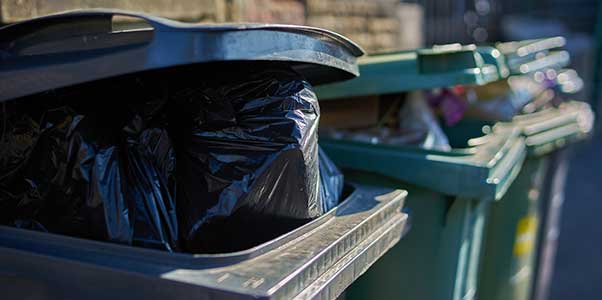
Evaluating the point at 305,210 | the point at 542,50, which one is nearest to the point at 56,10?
the point at 305,210

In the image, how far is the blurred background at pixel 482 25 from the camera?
10.0ft

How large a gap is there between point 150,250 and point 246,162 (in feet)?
0.99

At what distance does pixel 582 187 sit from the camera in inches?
243

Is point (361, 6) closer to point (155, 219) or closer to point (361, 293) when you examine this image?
point (361, 293)

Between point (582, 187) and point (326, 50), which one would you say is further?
point (582, 187)

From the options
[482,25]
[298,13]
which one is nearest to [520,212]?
[298,13]

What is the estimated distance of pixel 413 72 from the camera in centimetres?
221

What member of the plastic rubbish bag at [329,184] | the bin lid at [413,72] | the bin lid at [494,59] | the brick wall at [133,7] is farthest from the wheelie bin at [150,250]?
the bin lid at [494,59]

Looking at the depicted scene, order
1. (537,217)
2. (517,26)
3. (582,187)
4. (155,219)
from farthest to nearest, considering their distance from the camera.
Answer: (517,26) < (582,187) < (537,217) < (155,219)

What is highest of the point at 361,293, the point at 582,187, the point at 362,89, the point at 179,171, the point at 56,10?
the point at 56,10

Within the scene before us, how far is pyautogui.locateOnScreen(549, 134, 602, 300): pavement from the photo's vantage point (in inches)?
160

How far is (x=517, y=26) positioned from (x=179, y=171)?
7.83 meters

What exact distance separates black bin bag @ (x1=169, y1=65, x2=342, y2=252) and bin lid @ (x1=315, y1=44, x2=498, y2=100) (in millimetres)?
760

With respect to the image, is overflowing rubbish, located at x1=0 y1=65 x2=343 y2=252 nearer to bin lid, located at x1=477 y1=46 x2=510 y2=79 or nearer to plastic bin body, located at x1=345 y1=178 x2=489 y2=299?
plastic bin body, located at x1=345 y1=178 x2=489 y2=299
